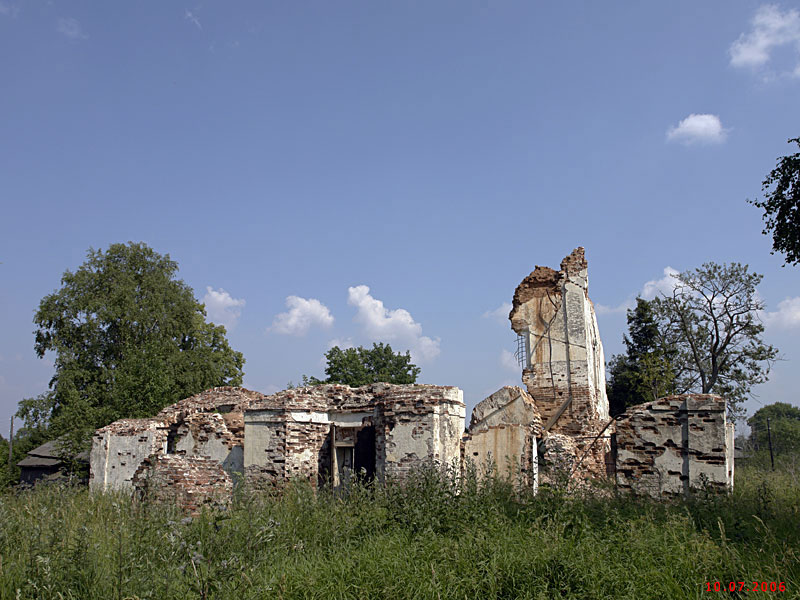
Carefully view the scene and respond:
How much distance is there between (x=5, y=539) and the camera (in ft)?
19.7

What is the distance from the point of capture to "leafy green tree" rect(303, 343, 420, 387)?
36.5 meters

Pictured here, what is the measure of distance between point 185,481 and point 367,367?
29.3 meters

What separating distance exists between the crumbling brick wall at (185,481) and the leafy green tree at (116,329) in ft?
55.5

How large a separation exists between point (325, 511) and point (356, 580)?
2166 mm

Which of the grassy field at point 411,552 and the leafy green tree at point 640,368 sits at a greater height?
the leafy green tree at point 640,368

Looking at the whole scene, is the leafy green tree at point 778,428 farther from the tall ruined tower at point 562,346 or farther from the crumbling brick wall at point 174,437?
the crumbling brick wall at point 174,437

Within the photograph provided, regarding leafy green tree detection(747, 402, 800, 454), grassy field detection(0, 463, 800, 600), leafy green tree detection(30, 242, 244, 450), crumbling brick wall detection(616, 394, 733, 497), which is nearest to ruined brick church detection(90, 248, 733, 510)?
crumbling brick wall detection(616, 394, 733, 497)

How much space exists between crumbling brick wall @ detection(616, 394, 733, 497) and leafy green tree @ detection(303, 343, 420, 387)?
2485 centimetres

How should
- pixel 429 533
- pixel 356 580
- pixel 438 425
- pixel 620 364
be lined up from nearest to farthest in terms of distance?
pixel 356 580, pixel 429 533, pixel 438 425, pixel 620 364

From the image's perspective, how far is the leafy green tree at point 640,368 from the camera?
91.9 feet

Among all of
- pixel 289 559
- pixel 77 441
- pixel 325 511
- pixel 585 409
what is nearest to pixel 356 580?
pixel 289 559

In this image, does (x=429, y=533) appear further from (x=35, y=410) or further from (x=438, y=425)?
(x=35, y=410)
